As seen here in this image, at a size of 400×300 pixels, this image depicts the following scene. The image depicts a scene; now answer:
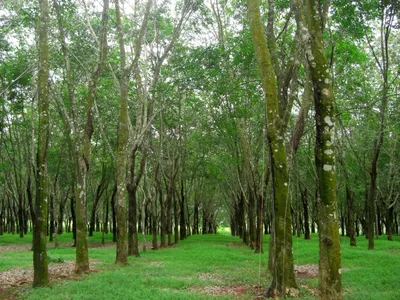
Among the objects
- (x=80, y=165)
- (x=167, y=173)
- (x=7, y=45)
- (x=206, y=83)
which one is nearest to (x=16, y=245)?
(x=167, y=173)

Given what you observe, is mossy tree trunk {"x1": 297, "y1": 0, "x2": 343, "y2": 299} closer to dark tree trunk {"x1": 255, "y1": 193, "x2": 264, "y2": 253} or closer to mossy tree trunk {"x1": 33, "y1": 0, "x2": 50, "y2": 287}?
dark tree trunk {"x1": 255, "y1": 193, "x2": 264, "y2": 253}

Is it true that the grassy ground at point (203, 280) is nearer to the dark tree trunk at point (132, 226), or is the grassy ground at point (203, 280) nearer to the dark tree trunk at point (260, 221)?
the dark tree trunk at point (260, 221)

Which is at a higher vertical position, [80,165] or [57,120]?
[57,120]

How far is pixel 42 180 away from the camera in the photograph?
12117 millimetres


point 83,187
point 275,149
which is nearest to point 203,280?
point 83,187

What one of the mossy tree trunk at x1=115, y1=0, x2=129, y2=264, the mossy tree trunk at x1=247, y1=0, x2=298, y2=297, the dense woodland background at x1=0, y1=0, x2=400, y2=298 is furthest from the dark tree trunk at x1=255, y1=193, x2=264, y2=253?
the mossy tree trunk at x1=115, y1=0, x2=129, y2=264

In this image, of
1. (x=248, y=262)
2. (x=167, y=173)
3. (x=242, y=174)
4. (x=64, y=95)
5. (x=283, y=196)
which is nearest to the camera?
(x=283, y=196)

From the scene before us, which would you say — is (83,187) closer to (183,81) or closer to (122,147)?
(122,147)

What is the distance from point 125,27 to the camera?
2144cm

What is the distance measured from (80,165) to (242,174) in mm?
16589

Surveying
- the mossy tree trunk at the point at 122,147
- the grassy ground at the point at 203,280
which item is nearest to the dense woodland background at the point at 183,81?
the mossy tree trunk at the point at 122,147

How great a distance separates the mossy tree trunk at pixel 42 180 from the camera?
11.9m

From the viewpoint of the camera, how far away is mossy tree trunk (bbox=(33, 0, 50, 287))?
1194 cm

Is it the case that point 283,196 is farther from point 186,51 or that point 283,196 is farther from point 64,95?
point 64,95
